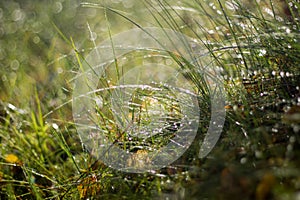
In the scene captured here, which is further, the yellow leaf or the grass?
the yellow leaf

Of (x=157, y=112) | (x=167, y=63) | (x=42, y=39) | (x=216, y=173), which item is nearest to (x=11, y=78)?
(x=42, y=39)

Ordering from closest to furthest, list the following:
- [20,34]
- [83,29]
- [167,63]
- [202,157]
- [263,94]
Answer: [202,157] < [263,94] < [167,63] < [83,29] < [20,34]

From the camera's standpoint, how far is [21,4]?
419 centimetres

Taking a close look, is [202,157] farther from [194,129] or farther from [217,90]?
[217,90]

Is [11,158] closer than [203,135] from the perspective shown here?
No

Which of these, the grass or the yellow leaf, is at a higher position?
the grass

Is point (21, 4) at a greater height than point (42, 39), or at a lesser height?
greater

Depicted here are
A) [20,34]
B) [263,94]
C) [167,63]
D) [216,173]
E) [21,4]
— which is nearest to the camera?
[216,173]

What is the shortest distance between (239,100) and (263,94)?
3.0 inches

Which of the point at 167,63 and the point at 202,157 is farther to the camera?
the point at 167,63

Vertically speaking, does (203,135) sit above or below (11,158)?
above

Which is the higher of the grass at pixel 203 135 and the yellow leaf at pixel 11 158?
the grass at pixel 203 135

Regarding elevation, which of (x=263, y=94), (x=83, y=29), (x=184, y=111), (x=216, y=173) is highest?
(x=83, y=29)

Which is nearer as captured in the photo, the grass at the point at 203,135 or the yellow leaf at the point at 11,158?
the grass at the point at 203,135
